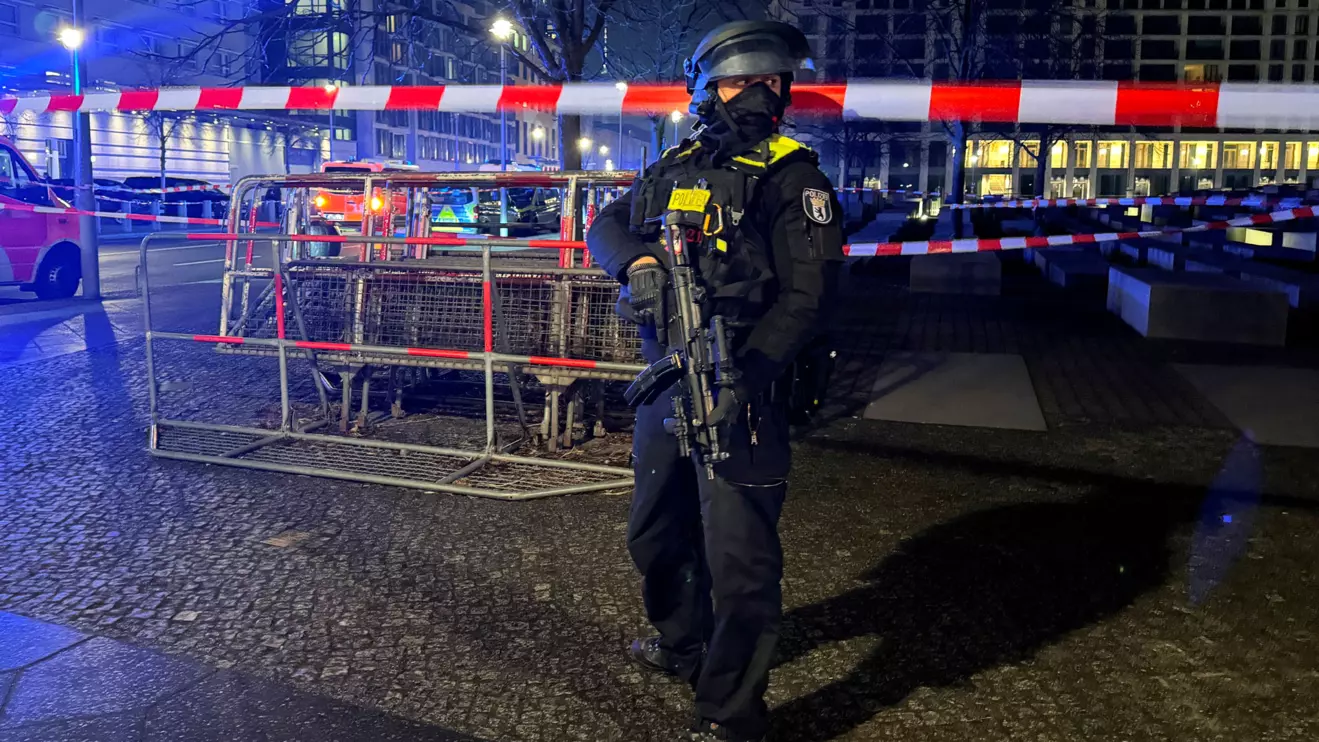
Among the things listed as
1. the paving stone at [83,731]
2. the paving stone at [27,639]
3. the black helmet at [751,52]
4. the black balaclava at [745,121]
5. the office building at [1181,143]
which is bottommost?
the paving stone at [83,731]

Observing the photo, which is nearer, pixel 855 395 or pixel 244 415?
pixel 244 415

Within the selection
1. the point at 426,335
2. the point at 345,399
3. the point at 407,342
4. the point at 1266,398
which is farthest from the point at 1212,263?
the point at 345,399

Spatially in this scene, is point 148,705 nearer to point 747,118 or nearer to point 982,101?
point 747,118

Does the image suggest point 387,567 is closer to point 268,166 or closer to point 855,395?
point 855,395

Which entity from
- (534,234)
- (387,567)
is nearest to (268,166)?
(534,234)

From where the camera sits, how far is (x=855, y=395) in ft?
27.2

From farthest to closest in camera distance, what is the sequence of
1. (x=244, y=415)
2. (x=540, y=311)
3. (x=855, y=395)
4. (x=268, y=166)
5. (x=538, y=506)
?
1. (x=268, y=166)
2. (x=855, y=395)
3. (x=244, y=415)
4. (x=540, y=311)
5. (x=538, y=506)

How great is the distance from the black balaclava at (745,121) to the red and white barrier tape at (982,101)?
208cm

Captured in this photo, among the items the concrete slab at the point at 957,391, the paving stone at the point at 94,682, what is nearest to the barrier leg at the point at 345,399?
the paving stone at the point at 94,682

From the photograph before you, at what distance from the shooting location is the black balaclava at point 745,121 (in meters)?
3.05

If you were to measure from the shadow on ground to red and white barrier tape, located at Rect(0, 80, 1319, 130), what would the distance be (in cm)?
191

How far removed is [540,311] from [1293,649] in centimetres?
436

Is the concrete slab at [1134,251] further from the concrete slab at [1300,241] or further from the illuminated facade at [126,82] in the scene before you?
the illuminated facade at [126,82]

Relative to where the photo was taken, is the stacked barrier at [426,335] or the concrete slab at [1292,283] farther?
the concrete slab at [1292,283]
